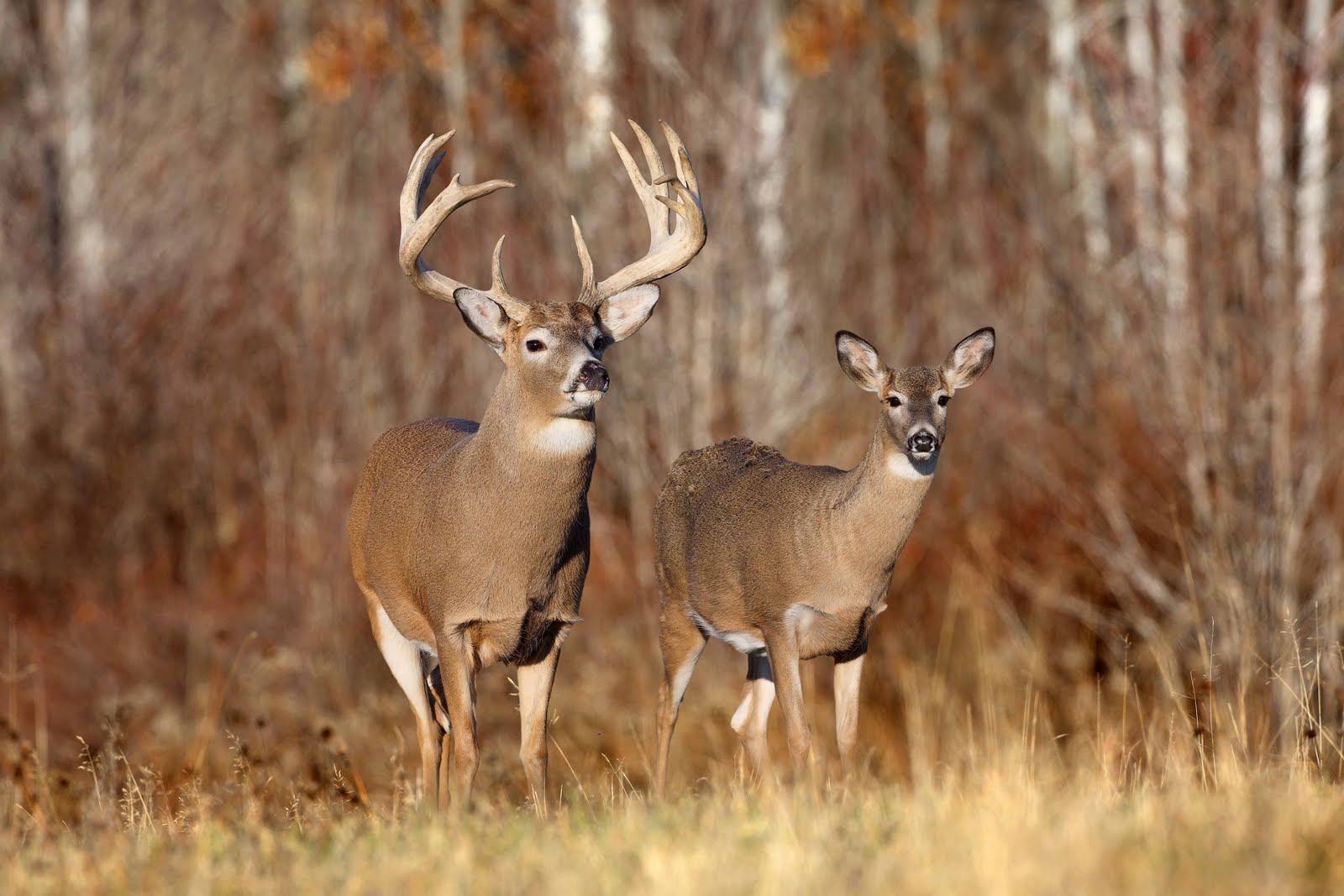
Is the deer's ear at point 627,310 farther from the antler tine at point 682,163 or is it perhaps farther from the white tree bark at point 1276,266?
the white tree bark at point 1276,266

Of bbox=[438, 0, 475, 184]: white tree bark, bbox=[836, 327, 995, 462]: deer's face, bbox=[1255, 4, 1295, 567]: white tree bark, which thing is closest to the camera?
bbox=[836, 327, 995, 462]: deer's face

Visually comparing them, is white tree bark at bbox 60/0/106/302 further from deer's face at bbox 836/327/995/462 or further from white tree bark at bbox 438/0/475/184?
deer's face at bbox 836/327/995/462

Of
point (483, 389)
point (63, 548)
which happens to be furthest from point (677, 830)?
point (63, 548)

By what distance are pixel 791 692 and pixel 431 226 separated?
1.96 metres

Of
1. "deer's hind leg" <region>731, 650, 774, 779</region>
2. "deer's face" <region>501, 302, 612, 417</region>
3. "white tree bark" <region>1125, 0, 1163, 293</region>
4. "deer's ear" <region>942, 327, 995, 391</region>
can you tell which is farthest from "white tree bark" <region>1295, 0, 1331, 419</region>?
"deer's face" <region>501, 302, 612, 417</region>

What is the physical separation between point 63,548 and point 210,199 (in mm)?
4300

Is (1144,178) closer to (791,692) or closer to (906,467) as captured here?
(906,467)

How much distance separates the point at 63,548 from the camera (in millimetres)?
13750

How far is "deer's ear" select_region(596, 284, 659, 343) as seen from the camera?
6375 mm

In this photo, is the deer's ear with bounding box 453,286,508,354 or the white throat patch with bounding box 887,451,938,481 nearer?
the white throat patch with bounding box 887,451,938,481

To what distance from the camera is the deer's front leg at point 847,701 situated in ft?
19.9

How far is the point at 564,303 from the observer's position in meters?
6.05

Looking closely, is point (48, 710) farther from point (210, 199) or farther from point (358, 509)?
point (210, 199)

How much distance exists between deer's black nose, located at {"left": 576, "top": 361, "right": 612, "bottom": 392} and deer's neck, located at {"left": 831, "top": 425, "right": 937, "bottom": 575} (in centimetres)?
93
